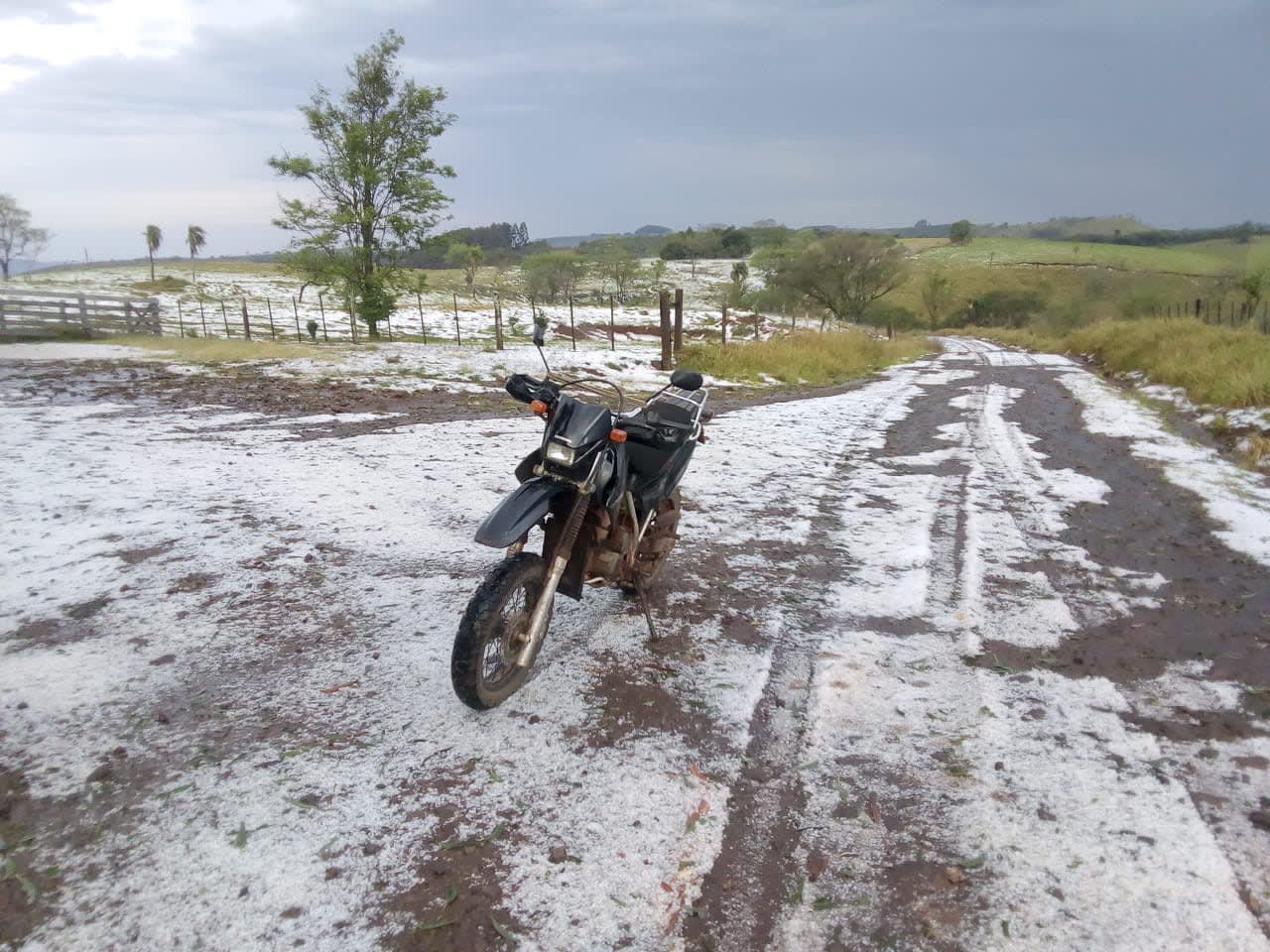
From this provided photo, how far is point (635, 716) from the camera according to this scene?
307cm

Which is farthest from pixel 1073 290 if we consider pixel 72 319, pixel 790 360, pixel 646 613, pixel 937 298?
pixel 646 613

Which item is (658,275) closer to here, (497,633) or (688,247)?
(688,247)

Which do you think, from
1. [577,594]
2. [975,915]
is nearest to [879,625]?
[577,594]

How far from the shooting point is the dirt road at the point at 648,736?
2.12m

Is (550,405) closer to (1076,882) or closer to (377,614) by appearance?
(377,614)

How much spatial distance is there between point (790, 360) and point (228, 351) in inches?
483

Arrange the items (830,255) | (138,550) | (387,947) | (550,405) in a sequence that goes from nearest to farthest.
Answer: (387,947) < (550,405) < (138,550) < (830,255)

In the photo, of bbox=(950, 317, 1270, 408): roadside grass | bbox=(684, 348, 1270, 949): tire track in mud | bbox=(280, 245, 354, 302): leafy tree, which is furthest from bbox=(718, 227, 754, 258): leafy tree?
bbox=(684, 348, 1270, 949): tire track in mud

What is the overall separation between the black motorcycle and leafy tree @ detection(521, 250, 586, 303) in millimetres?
45912

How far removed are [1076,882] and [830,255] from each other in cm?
5621

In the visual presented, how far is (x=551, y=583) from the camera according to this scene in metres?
3.12

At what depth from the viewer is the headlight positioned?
3.06m

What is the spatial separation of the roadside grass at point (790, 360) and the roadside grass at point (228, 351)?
786 centimetres

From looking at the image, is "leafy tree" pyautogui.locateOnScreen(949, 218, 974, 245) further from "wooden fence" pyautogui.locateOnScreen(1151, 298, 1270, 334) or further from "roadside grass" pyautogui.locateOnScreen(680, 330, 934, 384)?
"roadside grass" pyautogui.locateOnScreen(680, 330, 934, 384)
